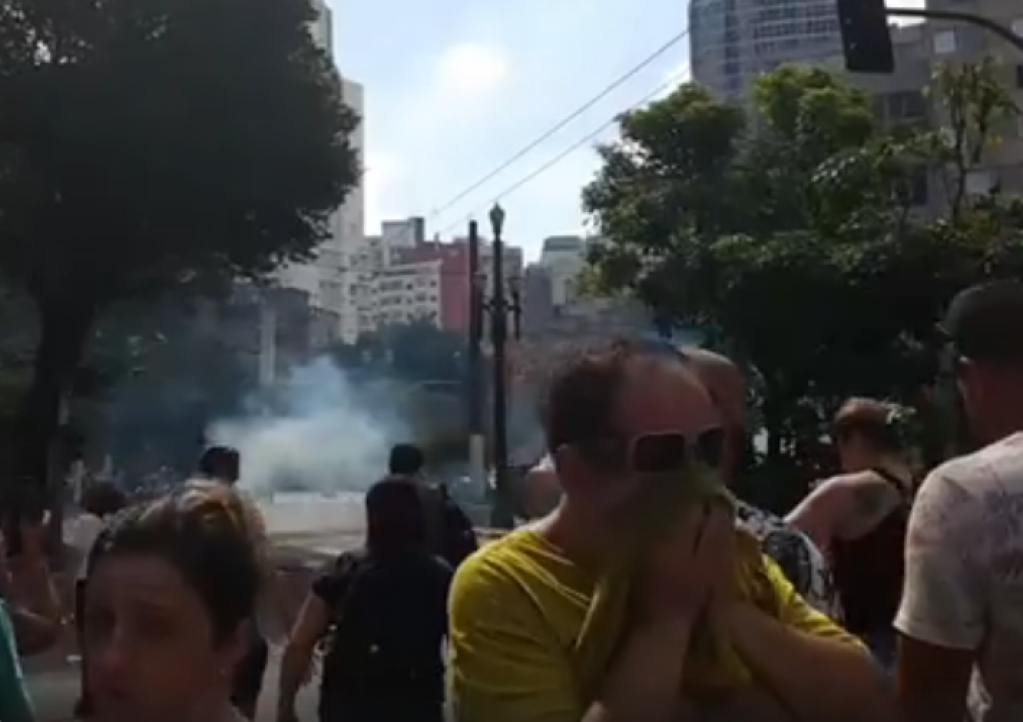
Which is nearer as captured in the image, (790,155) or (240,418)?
(790,155)

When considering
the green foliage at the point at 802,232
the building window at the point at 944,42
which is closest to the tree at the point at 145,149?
the green foliage at the point at 802,232

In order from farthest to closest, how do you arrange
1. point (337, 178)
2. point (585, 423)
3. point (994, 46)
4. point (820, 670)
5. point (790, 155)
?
point (994, 46)
point (337, 178)
point (790, 155)
point (585, 423)
point (820, 670)

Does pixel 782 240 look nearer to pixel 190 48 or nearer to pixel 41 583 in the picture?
pixel 190 48

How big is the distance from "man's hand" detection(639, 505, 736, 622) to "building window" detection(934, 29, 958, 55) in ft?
254

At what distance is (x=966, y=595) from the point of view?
3588 mm

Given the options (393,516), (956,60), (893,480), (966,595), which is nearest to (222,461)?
(393,516)

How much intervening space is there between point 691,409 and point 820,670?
0.41m

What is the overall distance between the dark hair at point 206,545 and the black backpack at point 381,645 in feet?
12.5

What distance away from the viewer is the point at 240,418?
81625 millimetres

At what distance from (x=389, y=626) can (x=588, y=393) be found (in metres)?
3.91

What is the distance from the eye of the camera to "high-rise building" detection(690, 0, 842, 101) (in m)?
120

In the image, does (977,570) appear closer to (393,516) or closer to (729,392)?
(729,392)

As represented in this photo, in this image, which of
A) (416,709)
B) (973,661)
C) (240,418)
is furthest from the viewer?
(240,418)

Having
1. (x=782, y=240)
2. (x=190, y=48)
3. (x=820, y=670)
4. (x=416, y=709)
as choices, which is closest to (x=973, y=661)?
(x=820, y=670)
